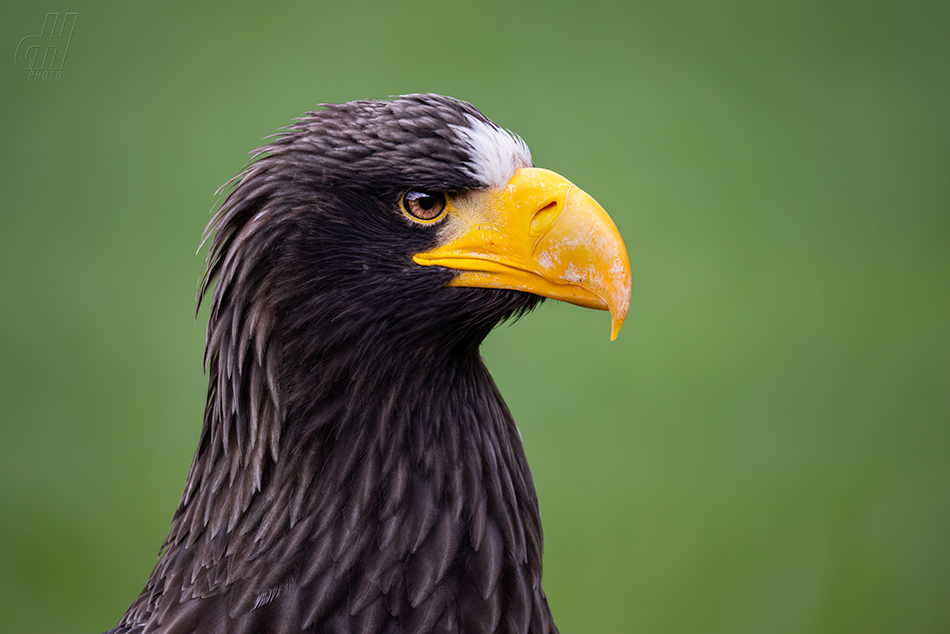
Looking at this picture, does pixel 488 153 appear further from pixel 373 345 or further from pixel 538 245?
pixel 373 345

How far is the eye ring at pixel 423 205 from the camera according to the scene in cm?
143

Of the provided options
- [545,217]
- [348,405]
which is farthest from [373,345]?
[545,217]

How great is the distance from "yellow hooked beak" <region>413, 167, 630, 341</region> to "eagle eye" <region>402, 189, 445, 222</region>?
22mm

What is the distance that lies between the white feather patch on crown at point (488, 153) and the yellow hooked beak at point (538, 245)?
0.02 meters

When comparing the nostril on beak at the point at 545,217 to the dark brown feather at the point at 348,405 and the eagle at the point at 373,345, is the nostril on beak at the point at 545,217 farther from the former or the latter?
the dark brown feather at the point at 348,405

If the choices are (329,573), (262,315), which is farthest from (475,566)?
(262,315)

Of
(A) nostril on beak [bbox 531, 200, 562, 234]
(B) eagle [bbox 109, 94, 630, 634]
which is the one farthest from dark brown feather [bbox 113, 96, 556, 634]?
(A) nostril on beak [bbox 531, 200, 562, 234]

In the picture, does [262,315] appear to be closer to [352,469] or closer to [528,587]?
[352,469]

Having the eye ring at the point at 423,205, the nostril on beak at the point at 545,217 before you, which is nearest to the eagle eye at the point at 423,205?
the eye ring at the point at 423,205

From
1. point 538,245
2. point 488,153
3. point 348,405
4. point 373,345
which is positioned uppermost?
point 488,153

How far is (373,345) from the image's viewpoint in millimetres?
1453

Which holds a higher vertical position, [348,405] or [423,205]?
[423,205]

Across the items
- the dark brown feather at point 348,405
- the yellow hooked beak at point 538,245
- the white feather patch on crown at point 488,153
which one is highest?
the white feather patch on crown at point 488,153

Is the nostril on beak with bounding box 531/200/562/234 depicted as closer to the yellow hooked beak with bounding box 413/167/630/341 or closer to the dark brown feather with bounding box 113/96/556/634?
the yellow hooked beak with bounding box 413/167/630/341
